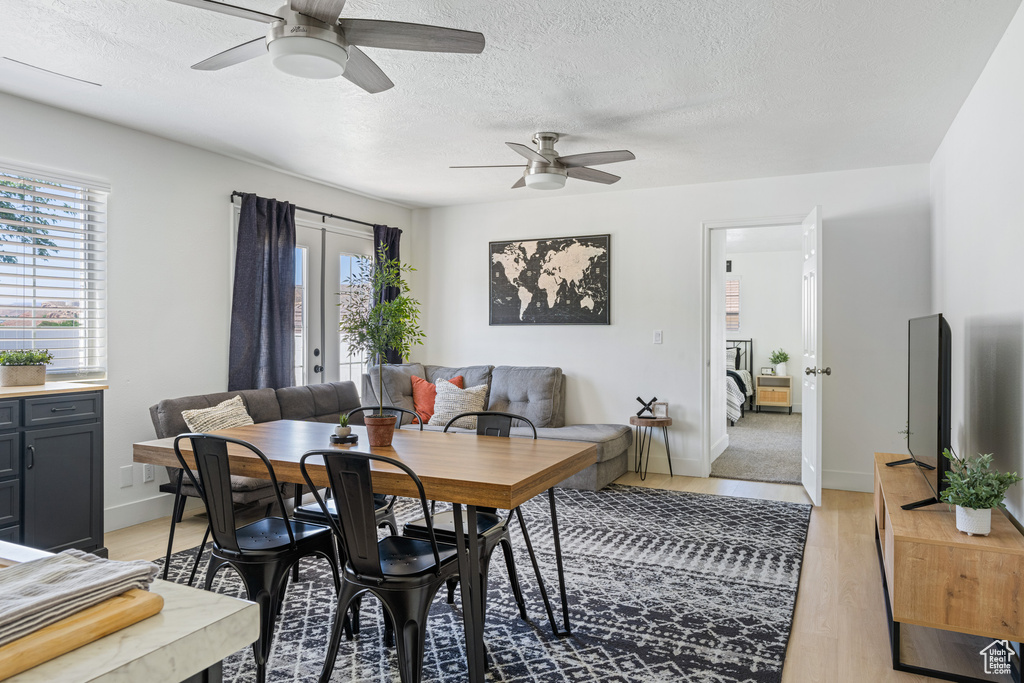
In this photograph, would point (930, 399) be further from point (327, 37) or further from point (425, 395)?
point (425, 395)

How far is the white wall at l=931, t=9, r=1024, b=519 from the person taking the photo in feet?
8.21

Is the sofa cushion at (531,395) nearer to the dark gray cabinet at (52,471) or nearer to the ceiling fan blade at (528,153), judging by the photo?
the ceiling fan blade at (528,153)

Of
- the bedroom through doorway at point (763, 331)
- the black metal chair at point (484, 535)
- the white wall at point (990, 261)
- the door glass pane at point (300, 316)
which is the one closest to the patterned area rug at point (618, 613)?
the black metal chair at point (484, 535)

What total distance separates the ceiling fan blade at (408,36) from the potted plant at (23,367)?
8.23 ft

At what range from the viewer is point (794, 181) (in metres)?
5.16

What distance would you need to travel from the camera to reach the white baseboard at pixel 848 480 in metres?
4.94

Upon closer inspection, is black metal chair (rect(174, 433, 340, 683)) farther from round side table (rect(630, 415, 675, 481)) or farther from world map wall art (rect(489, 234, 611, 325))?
world map wall art (rect(489, 234, 611, 325))

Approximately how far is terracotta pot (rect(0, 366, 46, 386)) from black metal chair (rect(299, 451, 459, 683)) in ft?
7.27

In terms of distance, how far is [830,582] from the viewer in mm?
3172

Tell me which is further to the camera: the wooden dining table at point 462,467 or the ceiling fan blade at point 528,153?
the ceiling fan blade at point 528,153

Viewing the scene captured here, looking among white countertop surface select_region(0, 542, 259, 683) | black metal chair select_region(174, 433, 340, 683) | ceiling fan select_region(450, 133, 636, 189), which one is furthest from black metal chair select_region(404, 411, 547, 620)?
ceiling fan select_region(450, 133, 636, 189)

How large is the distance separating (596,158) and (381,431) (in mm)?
2128

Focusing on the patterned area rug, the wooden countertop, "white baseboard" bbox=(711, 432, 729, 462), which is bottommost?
the patterned area rug

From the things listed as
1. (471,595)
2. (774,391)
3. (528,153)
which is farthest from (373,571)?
(774,391)
